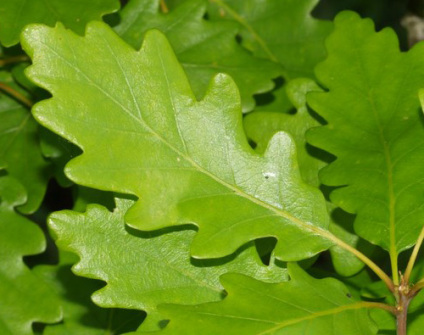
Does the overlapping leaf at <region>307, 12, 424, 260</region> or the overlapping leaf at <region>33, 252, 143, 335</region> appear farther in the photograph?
the overlapping leaf at <region>33, 252, 143, 335</region>

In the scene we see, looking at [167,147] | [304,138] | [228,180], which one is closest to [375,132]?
[304,138]

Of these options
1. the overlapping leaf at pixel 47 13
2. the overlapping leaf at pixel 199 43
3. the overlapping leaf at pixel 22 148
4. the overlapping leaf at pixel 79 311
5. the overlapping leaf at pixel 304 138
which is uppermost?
the overlapping leaf at pixel 47 13

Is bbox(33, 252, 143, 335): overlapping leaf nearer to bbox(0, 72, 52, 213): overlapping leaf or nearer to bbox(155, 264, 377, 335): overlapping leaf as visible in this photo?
bbox(0, 72, 52, 213): overlapping leaf

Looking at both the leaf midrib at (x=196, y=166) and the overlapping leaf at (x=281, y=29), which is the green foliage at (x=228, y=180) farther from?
the overlapping leaf at (x=281, y=29)

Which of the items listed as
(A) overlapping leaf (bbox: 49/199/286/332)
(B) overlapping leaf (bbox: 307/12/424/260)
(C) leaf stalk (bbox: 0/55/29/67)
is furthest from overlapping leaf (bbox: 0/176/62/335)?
(B) overlapping leaf (bbox: 307/12/424/260)

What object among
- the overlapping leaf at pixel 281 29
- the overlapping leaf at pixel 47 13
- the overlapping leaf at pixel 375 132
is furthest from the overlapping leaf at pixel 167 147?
the overlapping leaf at pixel 281 29
